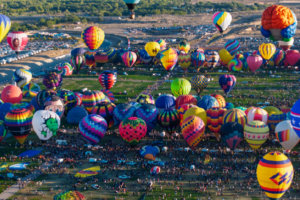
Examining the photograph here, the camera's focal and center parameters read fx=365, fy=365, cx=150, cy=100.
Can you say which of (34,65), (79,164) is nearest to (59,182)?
(79,164)

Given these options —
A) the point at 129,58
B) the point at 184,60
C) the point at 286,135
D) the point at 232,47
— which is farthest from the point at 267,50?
the point at 286,135

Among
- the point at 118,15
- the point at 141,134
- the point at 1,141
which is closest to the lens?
the point at 141,134

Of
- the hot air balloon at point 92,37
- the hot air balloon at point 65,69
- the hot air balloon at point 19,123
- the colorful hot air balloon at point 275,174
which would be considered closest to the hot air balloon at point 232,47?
the hot air balloon at point 92,37

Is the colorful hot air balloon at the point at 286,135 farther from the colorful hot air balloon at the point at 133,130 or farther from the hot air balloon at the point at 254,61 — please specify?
the hot air balloon at the point at 254,61

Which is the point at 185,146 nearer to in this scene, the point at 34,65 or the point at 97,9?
the point at 34,65

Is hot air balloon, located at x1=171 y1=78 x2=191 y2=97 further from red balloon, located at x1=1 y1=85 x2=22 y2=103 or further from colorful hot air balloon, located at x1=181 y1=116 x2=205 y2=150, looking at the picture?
red balloon, located at x1=1 y1=85 x2=22 y2=103

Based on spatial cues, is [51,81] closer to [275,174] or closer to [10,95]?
[10,95]
